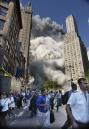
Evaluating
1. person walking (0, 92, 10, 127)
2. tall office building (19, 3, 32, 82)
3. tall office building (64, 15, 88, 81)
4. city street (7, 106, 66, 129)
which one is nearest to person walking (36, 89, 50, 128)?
person walking (0, 92, 10, 127)

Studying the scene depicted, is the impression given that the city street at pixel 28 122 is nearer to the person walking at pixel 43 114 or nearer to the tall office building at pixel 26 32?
the person walking at pixel 43 114

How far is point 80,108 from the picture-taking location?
13.9 ft

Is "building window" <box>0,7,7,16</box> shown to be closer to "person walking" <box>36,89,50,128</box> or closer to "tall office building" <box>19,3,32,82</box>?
"person walking" <box>36,89,50,128</box>

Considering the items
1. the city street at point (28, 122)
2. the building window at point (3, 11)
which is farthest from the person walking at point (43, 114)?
the building window at point (3, 11)

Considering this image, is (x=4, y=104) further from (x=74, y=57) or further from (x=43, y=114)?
(x=74, y=57)

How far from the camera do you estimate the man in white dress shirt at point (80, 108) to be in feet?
13.6

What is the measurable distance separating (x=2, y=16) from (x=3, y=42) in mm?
8924

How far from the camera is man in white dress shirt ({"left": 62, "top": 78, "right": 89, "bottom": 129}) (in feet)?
13.6

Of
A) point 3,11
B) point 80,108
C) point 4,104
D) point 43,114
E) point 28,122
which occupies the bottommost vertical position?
point 28,122

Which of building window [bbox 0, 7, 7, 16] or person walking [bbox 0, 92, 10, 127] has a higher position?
building window [bbox 0, 7, 7, 16]

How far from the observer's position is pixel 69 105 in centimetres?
447

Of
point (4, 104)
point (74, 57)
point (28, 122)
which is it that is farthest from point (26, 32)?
point (4, 104)

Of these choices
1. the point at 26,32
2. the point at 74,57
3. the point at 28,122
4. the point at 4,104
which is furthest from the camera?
the point at 74,57

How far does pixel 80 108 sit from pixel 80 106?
1.6 inches
